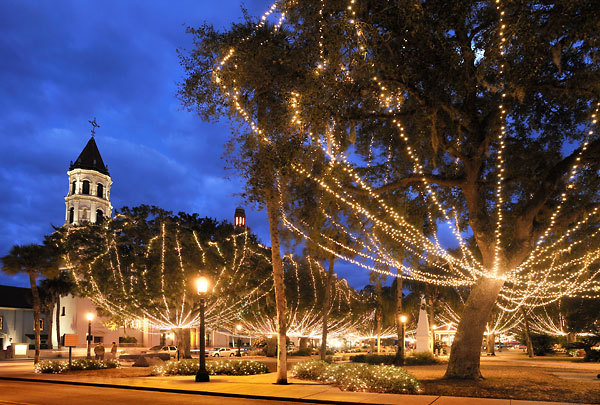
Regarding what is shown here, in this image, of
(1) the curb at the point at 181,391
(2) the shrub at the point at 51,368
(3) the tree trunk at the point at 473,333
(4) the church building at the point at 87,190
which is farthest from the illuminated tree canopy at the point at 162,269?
(4) the church building at the point at 87,190

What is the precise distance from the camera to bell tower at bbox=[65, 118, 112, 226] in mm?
72125

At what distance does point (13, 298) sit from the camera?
2827 inches

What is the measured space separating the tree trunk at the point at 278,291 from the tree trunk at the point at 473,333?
19.4 ft

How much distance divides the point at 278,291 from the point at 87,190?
62825 mm

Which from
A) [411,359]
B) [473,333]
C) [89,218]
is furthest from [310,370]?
[89,218]

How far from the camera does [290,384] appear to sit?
58.4 feet

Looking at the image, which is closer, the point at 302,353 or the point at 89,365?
the point at 89,365

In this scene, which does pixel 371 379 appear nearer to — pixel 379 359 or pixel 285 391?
Result: pixel 285 391

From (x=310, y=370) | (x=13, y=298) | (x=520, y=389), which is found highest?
(x=13, y=298)

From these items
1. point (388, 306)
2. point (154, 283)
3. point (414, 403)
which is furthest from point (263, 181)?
point (388, 306)

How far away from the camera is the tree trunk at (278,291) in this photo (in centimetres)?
1783

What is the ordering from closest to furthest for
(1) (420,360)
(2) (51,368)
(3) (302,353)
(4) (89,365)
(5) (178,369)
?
(5) (178,369) < (2) (51,368) < (4) (89,365) < (1) (420,360) < (3) (302,353)

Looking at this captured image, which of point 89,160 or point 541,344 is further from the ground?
point 89,160

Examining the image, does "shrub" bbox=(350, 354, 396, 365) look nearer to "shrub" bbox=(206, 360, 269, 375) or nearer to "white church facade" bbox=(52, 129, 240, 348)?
"shrub" bbox=(206, 360, 269, 375)
